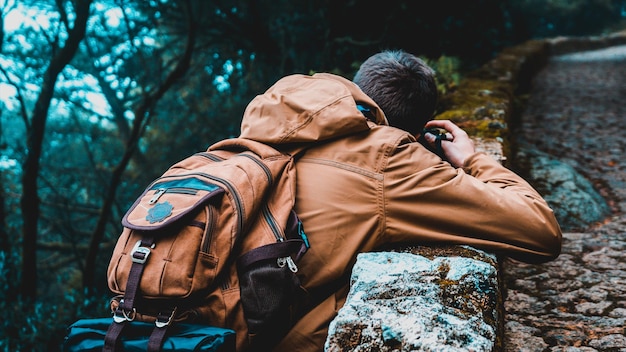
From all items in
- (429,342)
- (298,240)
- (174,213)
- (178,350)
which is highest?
(174,213)

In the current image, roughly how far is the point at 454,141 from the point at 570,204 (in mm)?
1950

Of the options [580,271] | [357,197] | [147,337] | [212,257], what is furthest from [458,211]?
[580,271]

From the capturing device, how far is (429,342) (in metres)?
1.35

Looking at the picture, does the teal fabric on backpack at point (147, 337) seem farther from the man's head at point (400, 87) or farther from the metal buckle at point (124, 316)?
the man's head at point (400, 87)

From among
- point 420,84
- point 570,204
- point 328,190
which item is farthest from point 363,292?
point 570,204

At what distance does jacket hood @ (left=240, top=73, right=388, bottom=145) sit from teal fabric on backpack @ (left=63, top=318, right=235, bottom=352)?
71cm

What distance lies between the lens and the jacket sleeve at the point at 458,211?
1800 mm

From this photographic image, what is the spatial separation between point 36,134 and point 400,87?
15.5 ft

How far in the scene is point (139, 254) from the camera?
57.8 inches

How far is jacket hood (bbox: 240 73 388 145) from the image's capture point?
1803 mm

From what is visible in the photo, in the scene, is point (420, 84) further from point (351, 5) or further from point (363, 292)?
point (351, 5)

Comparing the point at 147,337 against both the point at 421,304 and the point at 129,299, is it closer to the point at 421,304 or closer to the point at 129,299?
the point at 129,299

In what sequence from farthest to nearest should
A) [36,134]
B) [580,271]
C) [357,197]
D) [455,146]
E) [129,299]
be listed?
[36,134]
[580,271]
[455,146]
[357,197]
[129,299]

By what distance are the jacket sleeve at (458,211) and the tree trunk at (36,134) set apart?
4.69 meters
